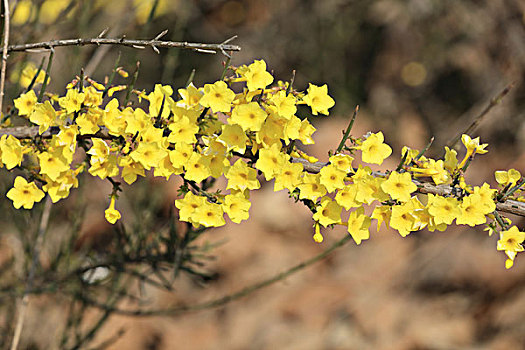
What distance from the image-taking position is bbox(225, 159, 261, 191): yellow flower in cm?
→ 58

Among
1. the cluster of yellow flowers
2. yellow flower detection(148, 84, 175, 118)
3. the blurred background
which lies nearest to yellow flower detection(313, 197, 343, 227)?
the cluster of yellow flowers

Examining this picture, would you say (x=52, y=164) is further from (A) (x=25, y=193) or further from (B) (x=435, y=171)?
(B) (x=435, y=171)

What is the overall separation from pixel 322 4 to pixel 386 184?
3121 millimetres

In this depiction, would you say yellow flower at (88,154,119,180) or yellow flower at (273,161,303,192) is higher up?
yellow flower at (88,154,119,180)

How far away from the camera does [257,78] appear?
57 centimetres

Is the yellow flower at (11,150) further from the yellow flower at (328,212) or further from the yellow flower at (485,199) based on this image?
the yellow flower at (485,199)

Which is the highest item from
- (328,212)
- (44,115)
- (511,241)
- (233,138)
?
(44,115)

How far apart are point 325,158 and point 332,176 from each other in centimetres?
219

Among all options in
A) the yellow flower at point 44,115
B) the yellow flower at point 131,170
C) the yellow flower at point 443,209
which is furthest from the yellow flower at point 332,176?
the yellow flower at point 44,115

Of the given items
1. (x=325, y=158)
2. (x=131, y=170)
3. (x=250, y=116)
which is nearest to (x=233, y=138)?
(x=250, y=116)

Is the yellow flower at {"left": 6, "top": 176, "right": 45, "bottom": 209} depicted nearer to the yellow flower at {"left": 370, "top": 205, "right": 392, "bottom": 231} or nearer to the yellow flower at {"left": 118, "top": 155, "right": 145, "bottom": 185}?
the yellow flower at {"left": 118, "top": 155, "right": 145, "bottom": 185}

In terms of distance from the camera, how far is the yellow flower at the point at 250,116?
1.80 feet

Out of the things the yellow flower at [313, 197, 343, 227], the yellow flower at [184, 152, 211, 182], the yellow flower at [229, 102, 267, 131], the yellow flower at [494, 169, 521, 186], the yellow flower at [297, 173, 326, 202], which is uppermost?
Answer: the yellow flower at [229, 102, 267, 131]

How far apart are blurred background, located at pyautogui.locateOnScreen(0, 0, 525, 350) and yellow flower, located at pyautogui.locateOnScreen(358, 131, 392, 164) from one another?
59cm
